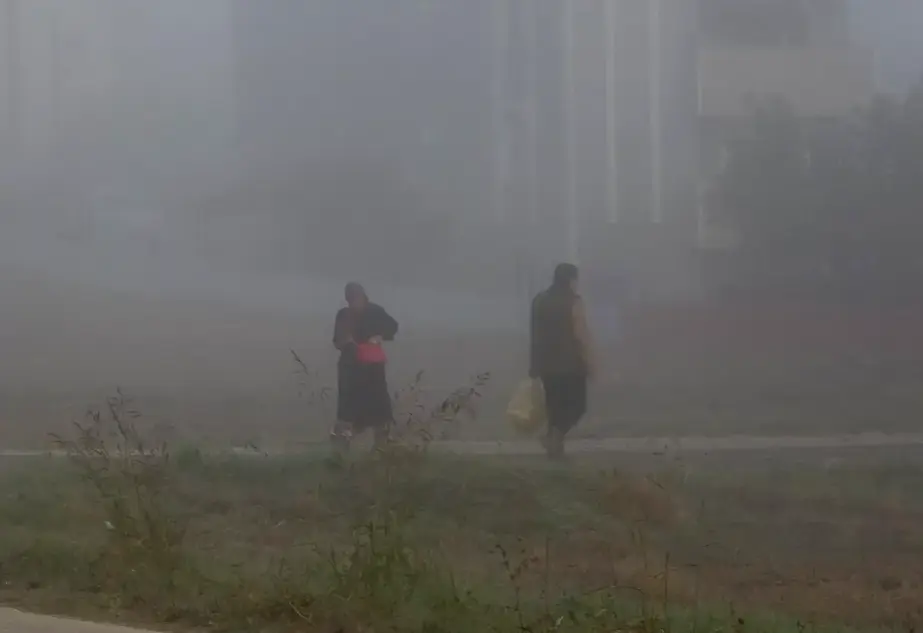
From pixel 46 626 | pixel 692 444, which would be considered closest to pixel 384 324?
pixel 692 444

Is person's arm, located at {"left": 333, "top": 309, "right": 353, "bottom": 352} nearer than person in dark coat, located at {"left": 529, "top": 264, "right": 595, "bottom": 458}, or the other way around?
person in dark coat, located at {"left": 529, "top": 264, "right": 595, "bottom": 458}

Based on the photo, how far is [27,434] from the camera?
6.58m

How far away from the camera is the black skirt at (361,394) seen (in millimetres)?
5992

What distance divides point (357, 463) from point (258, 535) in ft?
2.20

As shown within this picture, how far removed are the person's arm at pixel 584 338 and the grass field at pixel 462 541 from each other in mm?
581

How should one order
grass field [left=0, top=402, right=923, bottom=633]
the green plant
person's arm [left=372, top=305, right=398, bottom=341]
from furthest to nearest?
1. person's arm [left=372, top=305, right=398, bottom=341]
2. the green plant
3. grass field [left=0, top=402, right=923, bottom=633]

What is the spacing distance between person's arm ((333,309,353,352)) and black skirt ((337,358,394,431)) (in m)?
0.10

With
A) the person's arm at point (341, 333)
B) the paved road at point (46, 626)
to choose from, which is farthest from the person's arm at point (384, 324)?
the paved road at point (46, 626)

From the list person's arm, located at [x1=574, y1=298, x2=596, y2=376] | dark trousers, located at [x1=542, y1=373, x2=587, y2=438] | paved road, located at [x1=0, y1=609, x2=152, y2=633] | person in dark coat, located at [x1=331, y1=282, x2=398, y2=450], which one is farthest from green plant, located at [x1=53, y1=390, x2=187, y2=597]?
person's arm, located at [x1=574, y1=298, x2=596, y2=376]

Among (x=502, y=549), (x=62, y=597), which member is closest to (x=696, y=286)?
(x=502, y=549)

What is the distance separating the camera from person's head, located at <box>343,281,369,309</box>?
6230 mm

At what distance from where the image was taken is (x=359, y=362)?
617cm

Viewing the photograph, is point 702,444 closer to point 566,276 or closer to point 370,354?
point 566,276

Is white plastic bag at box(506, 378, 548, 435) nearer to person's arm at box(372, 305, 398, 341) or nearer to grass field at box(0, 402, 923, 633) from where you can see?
grass field at box(0, 402, 923, 633)
